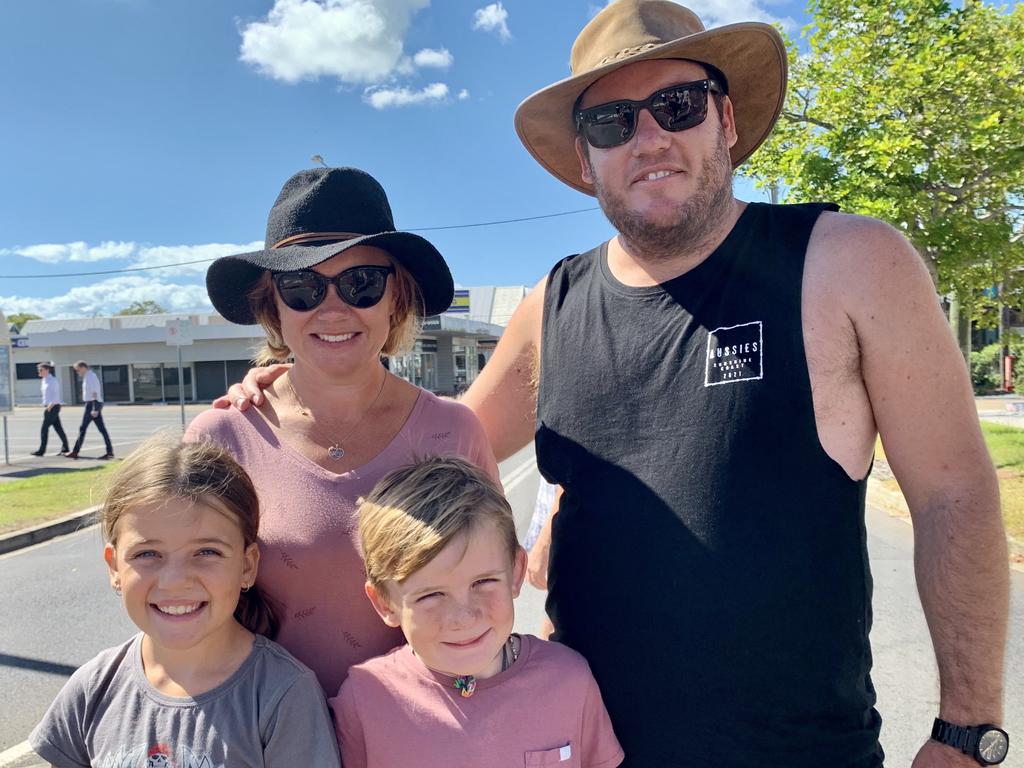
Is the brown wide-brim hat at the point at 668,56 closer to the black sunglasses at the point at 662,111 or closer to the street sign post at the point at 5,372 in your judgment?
the black sunglasses at the point at 662,111

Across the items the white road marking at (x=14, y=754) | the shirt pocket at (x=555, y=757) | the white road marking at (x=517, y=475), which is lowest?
the white road marking at (x=517, y=475)

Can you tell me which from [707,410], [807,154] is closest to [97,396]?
[807,154]

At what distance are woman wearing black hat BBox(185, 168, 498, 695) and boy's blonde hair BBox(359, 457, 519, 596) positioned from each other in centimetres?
13

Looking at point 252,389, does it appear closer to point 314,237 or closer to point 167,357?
point 314,237

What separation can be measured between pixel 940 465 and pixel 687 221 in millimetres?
811

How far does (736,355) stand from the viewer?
165 centimetres

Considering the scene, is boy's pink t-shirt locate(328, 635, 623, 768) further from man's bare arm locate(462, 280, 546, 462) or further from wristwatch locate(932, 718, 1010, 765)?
man's bare arm locate(462, 280, 546, 462)

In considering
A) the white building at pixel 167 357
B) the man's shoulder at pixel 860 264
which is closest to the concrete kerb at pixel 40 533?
the man's shoulder at pixel 860 264

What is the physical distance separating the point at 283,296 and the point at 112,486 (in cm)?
65

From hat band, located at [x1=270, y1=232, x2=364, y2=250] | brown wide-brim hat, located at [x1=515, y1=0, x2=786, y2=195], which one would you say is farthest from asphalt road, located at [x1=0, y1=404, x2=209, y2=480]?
brown wide-brim hat, located at [x1=515, y1=0, x2=786, y2=195]

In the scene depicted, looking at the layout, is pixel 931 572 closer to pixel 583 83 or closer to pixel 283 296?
pixel 583 83

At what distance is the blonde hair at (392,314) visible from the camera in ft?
7.19

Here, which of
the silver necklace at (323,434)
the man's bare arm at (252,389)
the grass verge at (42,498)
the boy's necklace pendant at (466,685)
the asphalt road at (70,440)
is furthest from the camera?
the asphalt road at (70,440)

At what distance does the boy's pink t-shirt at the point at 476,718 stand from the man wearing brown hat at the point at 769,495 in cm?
10
